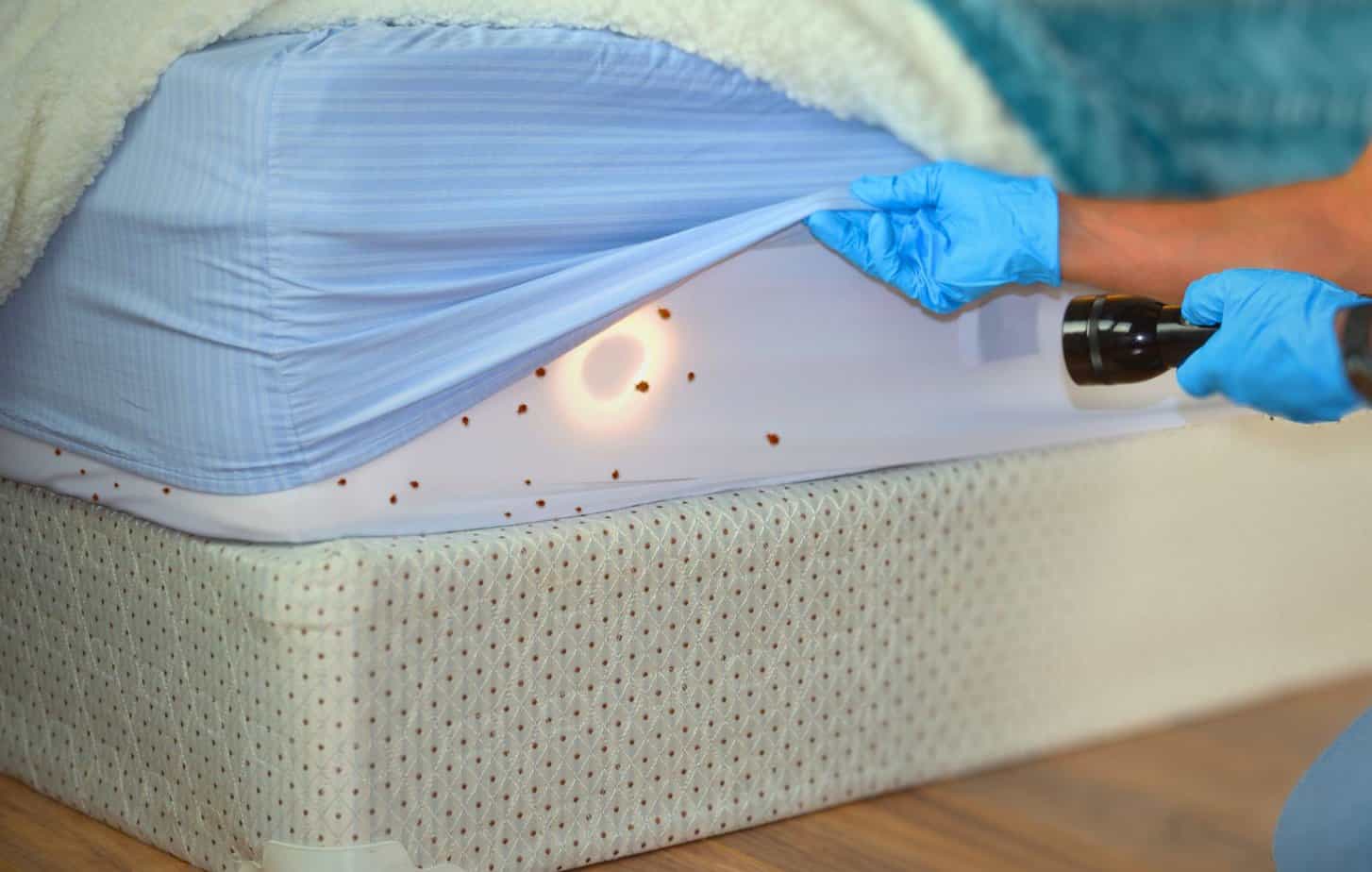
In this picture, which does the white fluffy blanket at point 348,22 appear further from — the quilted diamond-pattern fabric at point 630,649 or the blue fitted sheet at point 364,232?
the quilted diamond-pattern fabric at point 630,649

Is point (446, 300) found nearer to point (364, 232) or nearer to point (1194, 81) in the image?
point (364, 232)

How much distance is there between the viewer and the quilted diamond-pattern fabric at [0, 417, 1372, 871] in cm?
116

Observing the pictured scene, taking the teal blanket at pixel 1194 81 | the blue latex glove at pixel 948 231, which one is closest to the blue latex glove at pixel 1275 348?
the blue latex glove at pixel 948 231

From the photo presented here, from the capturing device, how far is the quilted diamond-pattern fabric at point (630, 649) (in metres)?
1.16

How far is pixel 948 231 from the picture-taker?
1.30m

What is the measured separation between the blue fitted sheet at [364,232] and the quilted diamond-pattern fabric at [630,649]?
0.35ft

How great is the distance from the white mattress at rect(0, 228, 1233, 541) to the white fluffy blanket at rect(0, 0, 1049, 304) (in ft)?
0.47

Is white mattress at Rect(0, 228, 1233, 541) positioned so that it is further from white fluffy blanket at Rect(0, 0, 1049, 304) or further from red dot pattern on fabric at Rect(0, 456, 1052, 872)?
white fluffy blanket at Rect(0, 0, 1049, 304)

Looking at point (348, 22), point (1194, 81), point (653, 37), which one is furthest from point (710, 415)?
point (1194, 81)

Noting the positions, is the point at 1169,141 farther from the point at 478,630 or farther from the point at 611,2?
the point at 478,630

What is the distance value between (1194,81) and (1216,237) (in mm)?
1112

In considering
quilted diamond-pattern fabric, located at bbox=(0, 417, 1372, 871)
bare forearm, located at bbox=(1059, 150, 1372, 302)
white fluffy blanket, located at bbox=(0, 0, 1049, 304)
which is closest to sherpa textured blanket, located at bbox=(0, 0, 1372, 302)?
white fluffy blanket, located at bbox=(0, 0, 1049, 304)

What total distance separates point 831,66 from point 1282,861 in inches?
29.0

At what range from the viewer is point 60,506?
1347 millimetres
